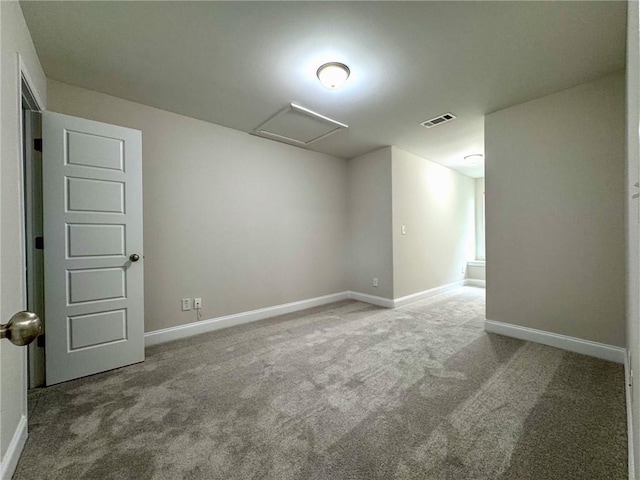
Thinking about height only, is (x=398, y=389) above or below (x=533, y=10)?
below

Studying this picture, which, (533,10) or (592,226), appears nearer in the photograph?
(533,10)

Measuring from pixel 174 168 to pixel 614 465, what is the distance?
12.6 ft

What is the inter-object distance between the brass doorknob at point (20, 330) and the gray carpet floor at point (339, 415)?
41.0 inches

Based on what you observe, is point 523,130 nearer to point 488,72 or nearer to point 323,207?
point 488,72

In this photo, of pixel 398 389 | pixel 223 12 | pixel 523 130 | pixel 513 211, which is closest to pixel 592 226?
pixel 513 211

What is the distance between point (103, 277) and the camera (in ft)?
7.05

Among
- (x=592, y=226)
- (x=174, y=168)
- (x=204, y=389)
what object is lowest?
(x=204, y=389)

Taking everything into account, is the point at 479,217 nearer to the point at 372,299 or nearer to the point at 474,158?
the point at 474,158

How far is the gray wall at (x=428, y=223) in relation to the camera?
4.00m

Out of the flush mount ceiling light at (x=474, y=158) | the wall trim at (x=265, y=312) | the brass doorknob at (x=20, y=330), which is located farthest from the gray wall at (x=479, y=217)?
the brass doorknob at (x=20, y=330)

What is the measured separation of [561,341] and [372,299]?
2230mm

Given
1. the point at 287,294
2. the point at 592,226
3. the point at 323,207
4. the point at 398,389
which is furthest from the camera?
the point at 323,207

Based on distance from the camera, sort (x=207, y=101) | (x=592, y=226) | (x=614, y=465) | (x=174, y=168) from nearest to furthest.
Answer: (x=614, y=465) < (x=592, y=226) < (x=207, y=101) < (x=174, y=168)

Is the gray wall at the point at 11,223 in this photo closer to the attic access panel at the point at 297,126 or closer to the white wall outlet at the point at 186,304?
the white wall outlet at the point at 186,304
